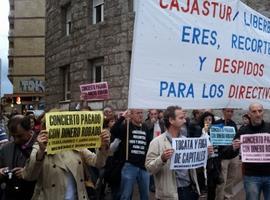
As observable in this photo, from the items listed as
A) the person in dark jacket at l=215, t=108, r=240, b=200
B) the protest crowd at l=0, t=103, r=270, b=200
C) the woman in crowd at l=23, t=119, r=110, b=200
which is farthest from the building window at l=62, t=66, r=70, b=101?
the woman in crowd at l=23, t=119, r=110, b=200

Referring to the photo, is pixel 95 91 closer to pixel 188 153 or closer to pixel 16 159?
pixel 188 153

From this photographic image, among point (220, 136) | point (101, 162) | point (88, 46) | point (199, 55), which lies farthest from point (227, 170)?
point (88, 46)

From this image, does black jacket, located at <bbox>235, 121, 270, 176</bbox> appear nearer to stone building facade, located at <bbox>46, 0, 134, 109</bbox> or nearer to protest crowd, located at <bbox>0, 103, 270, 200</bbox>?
protest crowd, located at <bbox>0, 103, 270, 200</bbox>

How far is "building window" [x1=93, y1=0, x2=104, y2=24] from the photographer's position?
1966 cm

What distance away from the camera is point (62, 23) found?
915 inches

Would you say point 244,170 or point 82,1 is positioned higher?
point 82,1

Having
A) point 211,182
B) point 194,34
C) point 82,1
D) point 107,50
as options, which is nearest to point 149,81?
point 194,34

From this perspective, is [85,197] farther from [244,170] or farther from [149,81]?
[244,170]

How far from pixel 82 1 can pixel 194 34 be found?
14.8 meters

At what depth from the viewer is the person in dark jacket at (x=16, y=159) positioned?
5.36m

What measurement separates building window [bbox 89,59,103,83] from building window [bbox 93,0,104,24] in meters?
1.49

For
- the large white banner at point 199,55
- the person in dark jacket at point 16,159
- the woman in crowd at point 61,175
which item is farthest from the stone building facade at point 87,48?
the woman in crowd at point 61,175

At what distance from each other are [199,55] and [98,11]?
14.0m

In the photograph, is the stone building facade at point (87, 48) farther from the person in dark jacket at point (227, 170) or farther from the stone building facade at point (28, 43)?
the stone building facade at point (28, 43)
